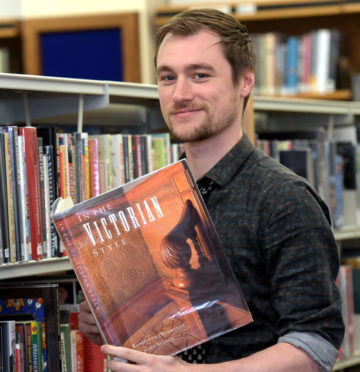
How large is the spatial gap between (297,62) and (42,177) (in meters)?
2.86

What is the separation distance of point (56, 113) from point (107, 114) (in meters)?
0.33

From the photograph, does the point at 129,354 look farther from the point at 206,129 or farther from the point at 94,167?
the point at 94,167

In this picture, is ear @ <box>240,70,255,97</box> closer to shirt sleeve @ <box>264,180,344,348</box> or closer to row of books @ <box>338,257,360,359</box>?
shirt sleeve @ <box>264,180,344,348</box>

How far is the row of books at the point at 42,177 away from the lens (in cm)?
172

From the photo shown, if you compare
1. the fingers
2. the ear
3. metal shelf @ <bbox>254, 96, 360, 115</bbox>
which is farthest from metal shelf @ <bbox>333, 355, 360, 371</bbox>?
the fingers

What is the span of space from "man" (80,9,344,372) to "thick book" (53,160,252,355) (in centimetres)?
6

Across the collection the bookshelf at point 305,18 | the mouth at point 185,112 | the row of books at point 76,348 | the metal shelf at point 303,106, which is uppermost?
the bookshelf at point 305,18

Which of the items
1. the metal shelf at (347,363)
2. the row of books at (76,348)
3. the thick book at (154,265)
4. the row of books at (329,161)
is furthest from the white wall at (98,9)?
the thick book at (154,265)

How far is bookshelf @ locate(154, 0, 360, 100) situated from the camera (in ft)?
14.4

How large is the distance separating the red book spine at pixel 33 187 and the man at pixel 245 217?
23 cm

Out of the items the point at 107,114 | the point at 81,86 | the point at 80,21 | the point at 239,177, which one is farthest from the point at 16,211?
the point at 80,21

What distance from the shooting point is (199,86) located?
4.96ft

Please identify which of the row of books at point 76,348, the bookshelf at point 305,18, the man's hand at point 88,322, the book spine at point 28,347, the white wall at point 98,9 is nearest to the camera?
the man's hand at point 88,322

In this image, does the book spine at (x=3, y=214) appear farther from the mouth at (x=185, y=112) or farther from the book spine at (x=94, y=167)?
the mouth at (x=185, y=112)
